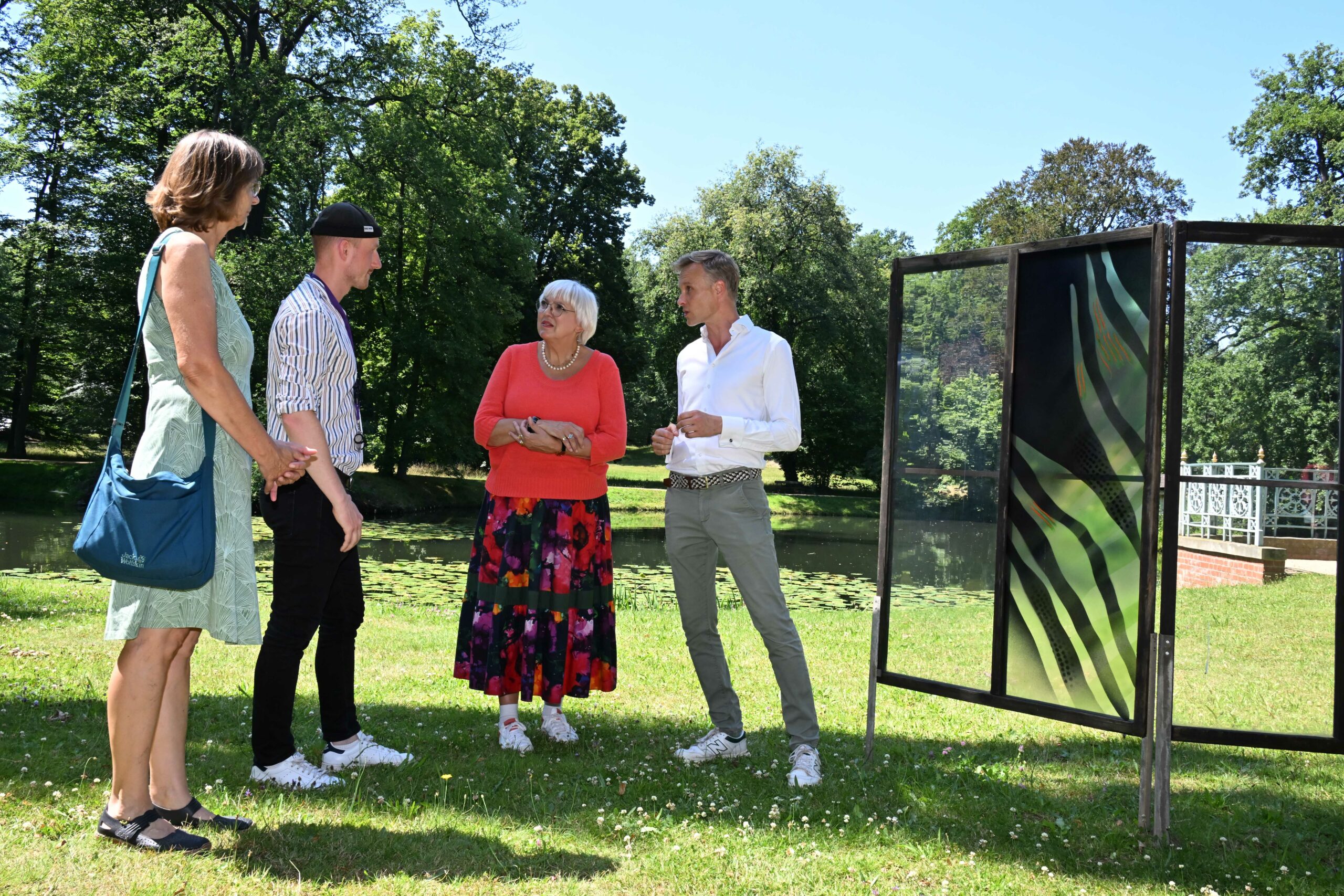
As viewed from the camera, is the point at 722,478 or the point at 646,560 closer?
the point at 722,478

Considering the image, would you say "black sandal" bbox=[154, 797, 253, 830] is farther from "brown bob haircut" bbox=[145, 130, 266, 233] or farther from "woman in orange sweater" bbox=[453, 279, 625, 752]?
"brown bob haircut" bbox=[145, 130, 266, 233]

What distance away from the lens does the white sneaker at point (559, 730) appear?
14.7 feet

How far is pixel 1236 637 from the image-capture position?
3.67 m

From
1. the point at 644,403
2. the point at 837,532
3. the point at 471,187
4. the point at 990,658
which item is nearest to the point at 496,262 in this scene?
the point at 471,187

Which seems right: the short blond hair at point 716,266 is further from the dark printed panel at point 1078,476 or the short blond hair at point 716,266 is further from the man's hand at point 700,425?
the dark printed panel at point 1078,476

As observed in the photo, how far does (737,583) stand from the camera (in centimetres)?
411

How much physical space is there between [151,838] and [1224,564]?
3.88 metres

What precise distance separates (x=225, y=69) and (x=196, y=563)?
73.7ft

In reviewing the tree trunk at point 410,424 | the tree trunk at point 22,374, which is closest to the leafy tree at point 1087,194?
the tree trunk at point 410,424

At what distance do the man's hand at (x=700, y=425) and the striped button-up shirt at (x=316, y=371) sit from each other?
1.24 metres

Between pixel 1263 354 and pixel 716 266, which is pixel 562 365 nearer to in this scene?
pixel 716 266

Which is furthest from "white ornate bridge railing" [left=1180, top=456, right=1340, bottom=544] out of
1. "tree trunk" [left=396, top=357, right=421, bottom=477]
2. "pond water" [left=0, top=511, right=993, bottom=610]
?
"tree trunk" [left=396, top=357, right=421, bottom=477]

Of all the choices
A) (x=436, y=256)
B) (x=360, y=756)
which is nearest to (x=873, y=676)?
(x=360, y=756)

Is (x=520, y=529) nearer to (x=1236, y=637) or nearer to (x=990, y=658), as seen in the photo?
(x=990, y=658)
